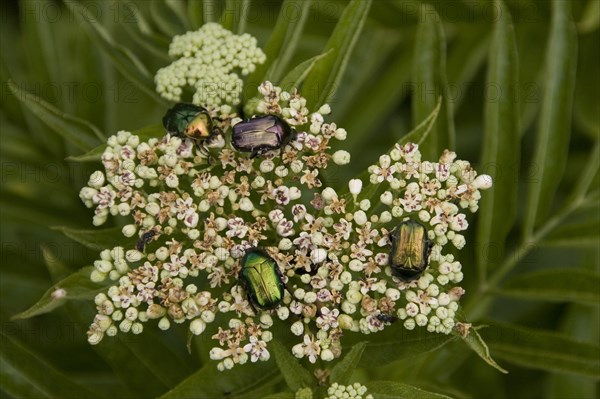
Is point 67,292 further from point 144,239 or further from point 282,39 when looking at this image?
point 282,39

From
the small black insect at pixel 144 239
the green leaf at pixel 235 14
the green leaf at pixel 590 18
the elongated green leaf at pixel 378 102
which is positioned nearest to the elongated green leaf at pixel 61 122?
the small black insect at pixel 144 239

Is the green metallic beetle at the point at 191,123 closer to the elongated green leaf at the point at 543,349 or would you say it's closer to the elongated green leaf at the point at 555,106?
the elongated green leaf at the point at 543,349

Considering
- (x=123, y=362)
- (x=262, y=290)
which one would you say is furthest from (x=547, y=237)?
(x=123, y=362)

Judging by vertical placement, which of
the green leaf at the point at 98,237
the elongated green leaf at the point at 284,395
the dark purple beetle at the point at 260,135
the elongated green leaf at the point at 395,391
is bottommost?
the elongated green leaf at the point at 395,391

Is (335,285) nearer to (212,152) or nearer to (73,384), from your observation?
(212,152)

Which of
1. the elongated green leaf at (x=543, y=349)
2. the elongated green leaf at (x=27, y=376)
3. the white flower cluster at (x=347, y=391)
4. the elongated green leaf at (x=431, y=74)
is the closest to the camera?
the white flower cluster at (x=347, y=391)

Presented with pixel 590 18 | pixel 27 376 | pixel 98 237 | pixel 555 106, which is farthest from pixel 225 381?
pixel 590 18
